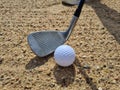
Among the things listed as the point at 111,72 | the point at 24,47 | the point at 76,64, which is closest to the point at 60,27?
the point at 24,47

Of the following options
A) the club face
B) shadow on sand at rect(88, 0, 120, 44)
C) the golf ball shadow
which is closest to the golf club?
the club face

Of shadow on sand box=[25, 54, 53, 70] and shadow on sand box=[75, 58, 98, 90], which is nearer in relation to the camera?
shadow on sand box=[75, 58, 98, 90]

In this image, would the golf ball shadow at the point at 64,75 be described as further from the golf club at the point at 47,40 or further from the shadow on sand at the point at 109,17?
the shadow on sand at the point at 109,17

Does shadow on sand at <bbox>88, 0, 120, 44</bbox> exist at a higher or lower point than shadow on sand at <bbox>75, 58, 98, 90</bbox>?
higher

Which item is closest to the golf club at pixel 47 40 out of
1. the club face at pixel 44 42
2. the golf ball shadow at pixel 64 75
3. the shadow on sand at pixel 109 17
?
the club face at pixel 44 42

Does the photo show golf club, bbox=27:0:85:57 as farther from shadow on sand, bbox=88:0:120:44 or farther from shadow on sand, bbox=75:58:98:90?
shadow on sand, bbox=88:0:120:44

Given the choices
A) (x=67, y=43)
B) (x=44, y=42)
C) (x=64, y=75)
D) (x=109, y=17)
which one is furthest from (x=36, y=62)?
(x=109, y=17)
